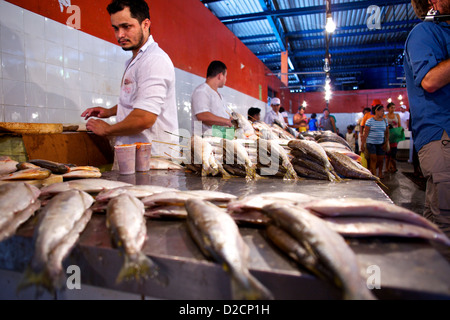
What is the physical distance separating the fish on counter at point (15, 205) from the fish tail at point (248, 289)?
0.93 metres

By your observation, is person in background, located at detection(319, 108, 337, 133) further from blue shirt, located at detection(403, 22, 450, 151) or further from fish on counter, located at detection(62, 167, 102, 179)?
fish on counter, located at detection(62, 167, 102, 179)

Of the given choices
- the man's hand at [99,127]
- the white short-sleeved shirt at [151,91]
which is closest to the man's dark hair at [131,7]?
the white short-sleeved shirt at [151,91]

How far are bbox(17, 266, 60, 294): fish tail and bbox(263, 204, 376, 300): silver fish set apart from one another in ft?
2.55

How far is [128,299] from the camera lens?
3.75 feet

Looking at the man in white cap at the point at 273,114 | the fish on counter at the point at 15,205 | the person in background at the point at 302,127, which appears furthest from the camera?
the person in background at the point at 302,127

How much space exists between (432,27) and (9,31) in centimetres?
443

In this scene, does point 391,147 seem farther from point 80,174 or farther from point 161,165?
point 80,174

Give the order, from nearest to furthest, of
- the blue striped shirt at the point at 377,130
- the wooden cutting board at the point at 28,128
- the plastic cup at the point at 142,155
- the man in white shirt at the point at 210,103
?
the plastic cup at the point at 142,155 → the wooden cutting board at the point at 28,128 → the man in white shirt at the point at 210,103 → the blue striped shirt at the point at 377,130

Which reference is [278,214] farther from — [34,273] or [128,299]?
[34,273]

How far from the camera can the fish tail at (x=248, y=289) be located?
0.79 m

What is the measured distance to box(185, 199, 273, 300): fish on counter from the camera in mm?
796

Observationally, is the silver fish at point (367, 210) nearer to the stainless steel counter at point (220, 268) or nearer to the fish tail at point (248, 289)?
the stainless steel counter at point (220, 268)

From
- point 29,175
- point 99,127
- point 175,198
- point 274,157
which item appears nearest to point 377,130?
point 274,157

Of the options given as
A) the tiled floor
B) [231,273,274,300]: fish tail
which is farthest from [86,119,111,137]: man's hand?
the tiled floor
